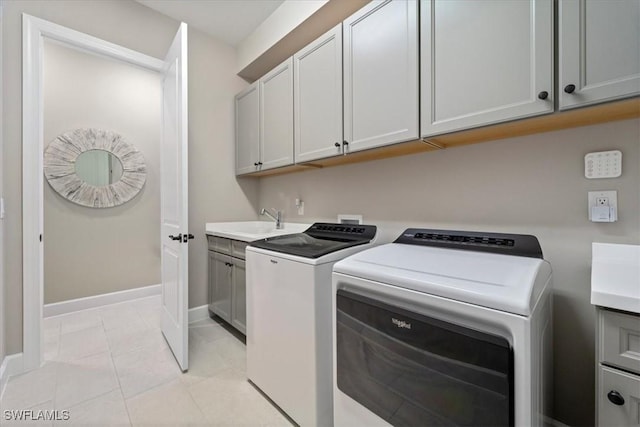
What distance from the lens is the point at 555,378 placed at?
1282 mm

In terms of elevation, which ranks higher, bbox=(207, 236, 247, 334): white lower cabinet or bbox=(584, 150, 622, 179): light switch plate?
bbox=(584, 150, 622, 179): light switch plate

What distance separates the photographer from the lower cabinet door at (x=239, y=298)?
2141 millimetres

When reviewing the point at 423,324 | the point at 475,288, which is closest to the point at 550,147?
the point at 475,288

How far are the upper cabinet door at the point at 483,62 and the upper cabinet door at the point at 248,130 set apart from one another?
166 cm

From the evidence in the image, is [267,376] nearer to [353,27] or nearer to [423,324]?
[423,324]

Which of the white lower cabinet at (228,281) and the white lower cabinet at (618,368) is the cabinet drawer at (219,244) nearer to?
the white lower cabinet at (228,281)

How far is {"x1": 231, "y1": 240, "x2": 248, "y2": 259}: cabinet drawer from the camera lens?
2.17m

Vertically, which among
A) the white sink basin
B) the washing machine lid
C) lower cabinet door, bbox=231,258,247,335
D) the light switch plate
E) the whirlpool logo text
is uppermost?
the light switch plate

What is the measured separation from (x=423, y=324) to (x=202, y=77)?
2938 millimetres

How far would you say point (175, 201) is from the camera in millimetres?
2006

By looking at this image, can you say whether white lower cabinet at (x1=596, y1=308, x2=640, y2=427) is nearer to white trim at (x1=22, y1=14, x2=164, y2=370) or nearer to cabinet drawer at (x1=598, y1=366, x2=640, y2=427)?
cabinet drawer at (x1=598, y1=366, x2=640, y2=427)

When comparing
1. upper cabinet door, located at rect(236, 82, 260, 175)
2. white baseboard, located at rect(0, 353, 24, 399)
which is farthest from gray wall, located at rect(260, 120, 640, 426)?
white baseboard, located at rect(0, 353, 24, 399)

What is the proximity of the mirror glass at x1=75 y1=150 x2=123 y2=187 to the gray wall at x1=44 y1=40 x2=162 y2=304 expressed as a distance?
29 cm

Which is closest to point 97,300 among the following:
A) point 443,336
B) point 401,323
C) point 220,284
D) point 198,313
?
point 198,313
